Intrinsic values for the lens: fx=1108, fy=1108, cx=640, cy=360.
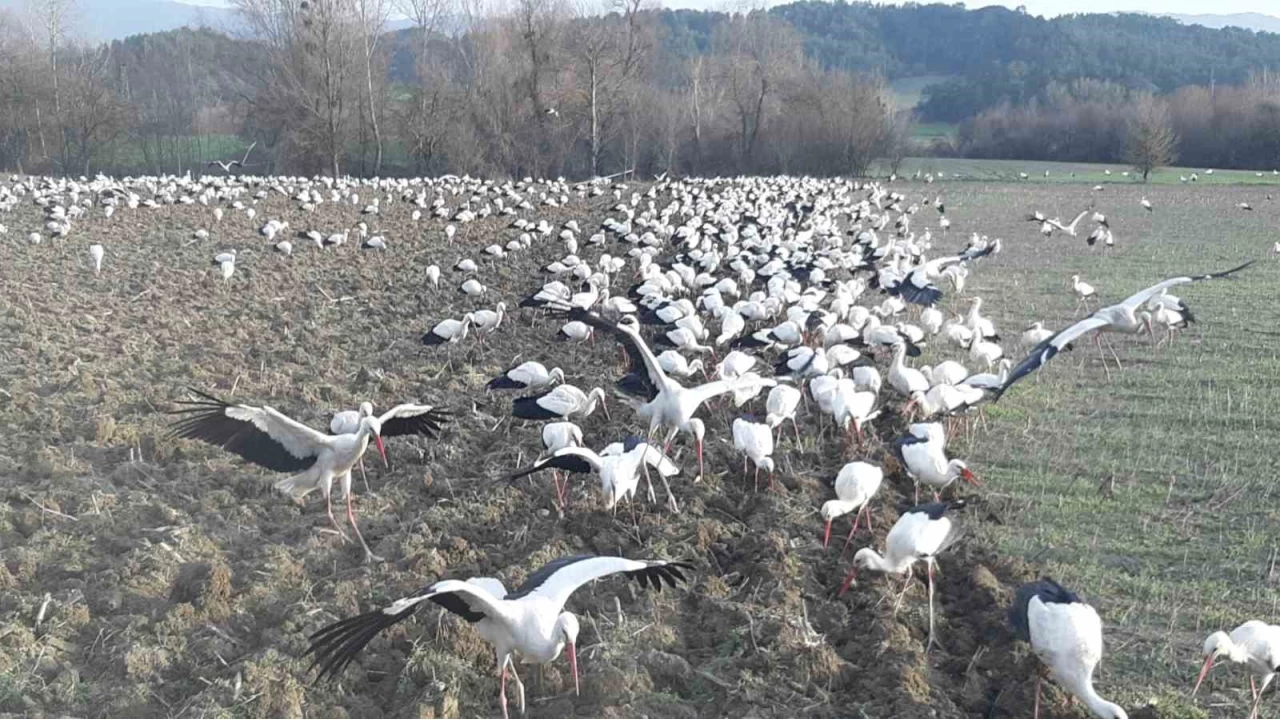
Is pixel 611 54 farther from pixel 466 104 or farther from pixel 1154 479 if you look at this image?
pixel 1154 479

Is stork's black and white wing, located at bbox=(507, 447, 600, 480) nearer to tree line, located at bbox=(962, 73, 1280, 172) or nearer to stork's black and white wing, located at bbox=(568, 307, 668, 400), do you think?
stork's black and white wing, located at bbox=(568, 307, 668, 400)

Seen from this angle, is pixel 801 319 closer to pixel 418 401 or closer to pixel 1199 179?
pixel 418 401

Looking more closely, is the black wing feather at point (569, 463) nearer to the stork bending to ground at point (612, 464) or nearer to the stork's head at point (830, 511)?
the stork bending to ground at point (612, 464)

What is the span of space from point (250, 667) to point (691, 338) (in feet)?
19.0

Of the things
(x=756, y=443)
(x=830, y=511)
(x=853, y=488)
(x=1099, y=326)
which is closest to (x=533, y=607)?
(x=830, y=511)

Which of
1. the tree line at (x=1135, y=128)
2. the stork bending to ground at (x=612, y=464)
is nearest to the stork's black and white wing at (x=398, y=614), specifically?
the stork bending to ground at (x=612, y=464)

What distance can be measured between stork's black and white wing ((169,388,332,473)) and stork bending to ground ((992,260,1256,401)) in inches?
163

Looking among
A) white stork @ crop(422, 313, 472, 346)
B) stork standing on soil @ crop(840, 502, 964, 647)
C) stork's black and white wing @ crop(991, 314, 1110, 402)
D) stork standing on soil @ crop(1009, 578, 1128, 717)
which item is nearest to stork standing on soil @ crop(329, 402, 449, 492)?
stork standing on soil @ crop(840, 502, 964, 647)

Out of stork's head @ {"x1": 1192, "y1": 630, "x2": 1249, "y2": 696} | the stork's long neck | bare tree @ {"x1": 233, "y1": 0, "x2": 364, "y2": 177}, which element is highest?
bare tree @ {"x1": 233, "y1": 0, "x2": 364, "y2": 177}

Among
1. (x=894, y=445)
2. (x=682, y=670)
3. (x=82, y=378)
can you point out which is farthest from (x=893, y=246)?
(x=682, y=670)

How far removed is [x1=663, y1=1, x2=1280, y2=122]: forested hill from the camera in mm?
91500

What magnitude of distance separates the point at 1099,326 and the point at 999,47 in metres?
116

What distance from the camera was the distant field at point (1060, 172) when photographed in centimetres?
4766

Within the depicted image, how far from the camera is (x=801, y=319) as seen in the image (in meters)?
10.2
